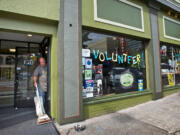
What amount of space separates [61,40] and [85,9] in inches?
52.7

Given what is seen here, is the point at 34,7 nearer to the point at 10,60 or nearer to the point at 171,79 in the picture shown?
the point at 10,60

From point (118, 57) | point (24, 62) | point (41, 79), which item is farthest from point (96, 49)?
point (24, 62)

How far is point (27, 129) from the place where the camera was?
265cm

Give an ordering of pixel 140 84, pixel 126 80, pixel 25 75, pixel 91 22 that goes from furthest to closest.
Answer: pixel 140 84, pixel 126 80, pixel 25 75, pixel 91 22

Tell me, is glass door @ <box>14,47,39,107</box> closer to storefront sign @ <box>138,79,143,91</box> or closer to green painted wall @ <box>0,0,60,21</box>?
green painted wall @ <box>0,0,60,21</box>

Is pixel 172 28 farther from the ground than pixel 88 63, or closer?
farther from the ground

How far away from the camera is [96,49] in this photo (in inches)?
155

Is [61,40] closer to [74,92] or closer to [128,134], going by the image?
[74,92]

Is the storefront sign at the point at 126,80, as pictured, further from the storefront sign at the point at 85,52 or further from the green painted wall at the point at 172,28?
the green painted wall at the point at 172,28

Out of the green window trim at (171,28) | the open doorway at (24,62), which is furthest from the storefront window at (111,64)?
the green window trim at (171,28)

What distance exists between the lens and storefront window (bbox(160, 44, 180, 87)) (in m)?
5.77

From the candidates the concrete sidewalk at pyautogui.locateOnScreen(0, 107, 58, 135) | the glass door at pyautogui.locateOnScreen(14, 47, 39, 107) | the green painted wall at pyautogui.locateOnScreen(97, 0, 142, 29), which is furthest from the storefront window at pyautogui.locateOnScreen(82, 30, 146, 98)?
the glass door at pyautogui.locateOnScreen(14, 47, 39, 107)

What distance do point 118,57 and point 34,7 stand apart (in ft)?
10.8

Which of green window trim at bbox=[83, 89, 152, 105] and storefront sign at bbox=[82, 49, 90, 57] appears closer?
green window trim at bbox=[83, 89, 152, 105]
